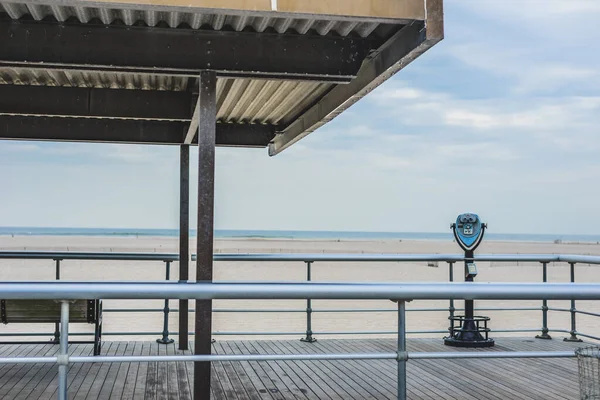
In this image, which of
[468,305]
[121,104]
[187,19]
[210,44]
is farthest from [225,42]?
[468,305]

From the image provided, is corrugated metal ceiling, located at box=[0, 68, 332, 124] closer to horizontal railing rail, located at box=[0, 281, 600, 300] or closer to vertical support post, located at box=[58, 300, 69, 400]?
horizontal railing rail, located at box=[0, 281, 600, 300]

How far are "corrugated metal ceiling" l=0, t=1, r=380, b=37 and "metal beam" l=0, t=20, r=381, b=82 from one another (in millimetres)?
63

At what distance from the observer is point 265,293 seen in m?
2.64

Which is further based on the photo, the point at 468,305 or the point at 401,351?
the point at 468,305

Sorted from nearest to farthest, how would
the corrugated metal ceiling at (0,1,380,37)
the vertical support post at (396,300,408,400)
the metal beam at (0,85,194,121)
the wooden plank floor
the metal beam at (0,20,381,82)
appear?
the vertical support post at (396,300,408,400) < the corrugated metal ceiling at (0,1,380,37) < the metal beam at (0,20,381,82) < the wooden plank floor < the metal beam at (0,85,194,121)

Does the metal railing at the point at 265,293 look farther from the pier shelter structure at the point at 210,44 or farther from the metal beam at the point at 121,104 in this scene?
the metal beam at the point at 121,104

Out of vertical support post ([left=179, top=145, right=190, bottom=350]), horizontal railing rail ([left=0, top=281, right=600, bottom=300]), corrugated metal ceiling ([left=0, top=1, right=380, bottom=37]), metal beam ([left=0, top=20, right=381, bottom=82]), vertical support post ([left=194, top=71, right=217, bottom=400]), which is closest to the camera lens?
horizontal railing rail ([left=0, top=281, right=600, bottom=300])

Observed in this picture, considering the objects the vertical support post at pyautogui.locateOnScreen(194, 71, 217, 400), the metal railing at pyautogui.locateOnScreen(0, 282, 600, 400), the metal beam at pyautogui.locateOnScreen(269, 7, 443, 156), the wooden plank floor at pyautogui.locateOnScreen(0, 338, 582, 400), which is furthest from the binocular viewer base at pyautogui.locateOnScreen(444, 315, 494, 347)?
the metal railing at pyautogui.locateOnScreen(0, 282, 600, 400)

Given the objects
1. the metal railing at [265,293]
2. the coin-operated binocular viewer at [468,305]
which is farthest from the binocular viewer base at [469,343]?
the metal railing at [265,293]

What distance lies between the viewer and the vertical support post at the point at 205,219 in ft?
14.7

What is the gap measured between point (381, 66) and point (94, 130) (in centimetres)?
376

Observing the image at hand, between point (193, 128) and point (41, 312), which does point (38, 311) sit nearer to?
point (41, 312)

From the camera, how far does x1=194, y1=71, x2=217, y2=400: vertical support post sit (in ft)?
14.7


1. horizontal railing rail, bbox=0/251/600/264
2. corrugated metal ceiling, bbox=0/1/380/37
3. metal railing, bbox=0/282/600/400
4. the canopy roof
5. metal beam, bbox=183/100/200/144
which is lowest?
horizontal railing rail, bbox=0/251/600/264
